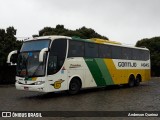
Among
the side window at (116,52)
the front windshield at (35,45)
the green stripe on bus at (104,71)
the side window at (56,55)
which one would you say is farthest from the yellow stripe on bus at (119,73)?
the front windshield at (35,45)

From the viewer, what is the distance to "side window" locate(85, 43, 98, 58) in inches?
830

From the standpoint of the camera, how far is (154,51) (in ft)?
208

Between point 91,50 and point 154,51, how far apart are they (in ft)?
144

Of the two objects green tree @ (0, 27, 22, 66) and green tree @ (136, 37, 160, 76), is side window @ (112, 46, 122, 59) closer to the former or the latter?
green tree @ (0, 27, 22, 66)

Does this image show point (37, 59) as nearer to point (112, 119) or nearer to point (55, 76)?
point (55, 76)

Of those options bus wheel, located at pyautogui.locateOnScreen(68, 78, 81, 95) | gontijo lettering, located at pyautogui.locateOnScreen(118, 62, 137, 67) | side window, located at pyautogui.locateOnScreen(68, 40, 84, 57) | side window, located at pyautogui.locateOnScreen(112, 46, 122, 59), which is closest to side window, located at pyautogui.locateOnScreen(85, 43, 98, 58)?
side window, located at pyautogui.locateOnScreen(68, 40, 84, 57)

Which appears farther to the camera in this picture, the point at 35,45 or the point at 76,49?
the point at 76,49

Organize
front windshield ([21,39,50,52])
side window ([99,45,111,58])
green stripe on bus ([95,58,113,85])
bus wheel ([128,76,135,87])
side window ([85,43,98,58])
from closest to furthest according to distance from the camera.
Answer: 1. front windshield ([21,39,50,52])
2. side window ([85,43,98,58])
3. green stripe on bus ([95,58,113,85])
4. side window ([99,45,111,58])
5. bus wheel ([128,76,135,87])

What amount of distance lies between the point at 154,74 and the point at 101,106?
4733 cm

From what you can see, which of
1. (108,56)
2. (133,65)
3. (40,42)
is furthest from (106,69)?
(40,42)

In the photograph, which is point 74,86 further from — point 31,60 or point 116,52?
point 116,52

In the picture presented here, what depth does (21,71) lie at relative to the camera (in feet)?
61.0

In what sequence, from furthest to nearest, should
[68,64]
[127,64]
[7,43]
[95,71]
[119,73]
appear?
1. [7,43]
2. [127,64]
3. [119,73]
4. [95,71]
5. [68,64]

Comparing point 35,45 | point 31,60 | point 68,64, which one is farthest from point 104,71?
point 31,60
